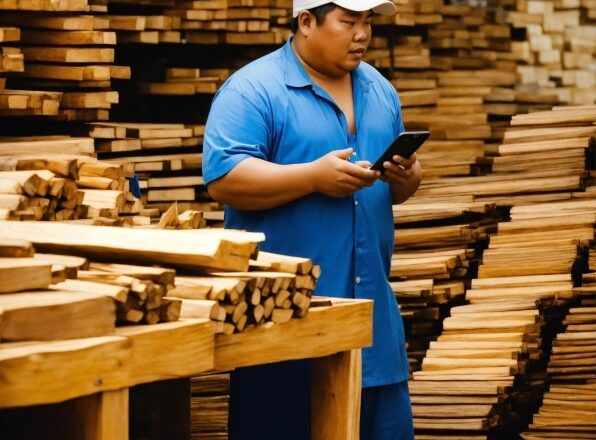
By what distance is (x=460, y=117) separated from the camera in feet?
36.5

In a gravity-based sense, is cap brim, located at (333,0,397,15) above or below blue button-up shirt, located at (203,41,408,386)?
above

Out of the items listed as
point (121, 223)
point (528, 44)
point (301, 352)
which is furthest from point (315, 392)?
point (528, 44)

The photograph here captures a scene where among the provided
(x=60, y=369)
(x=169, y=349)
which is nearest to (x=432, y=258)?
(x=169, y=349)

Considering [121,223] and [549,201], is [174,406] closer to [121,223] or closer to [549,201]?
[121,223]

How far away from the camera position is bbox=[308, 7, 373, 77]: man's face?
6.28 meters

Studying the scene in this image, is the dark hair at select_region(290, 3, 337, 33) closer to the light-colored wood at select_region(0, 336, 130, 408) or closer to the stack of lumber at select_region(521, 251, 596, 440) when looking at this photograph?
the light-colored wood at select_region(0, 336, 130, 408)

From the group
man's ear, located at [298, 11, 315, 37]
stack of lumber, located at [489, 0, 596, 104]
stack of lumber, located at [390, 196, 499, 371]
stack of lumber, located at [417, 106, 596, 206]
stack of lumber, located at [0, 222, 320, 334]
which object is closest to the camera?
stack of lumber, located at [0, 222, 320, 334]

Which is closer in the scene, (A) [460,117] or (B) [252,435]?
(B) [252,435]

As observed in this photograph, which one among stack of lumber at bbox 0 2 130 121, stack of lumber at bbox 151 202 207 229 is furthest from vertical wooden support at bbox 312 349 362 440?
stack of lumber at bbox 0 2 130 121

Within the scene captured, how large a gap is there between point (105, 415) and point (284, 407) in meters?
1.75

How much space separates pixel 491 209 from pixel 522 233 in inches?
17.7

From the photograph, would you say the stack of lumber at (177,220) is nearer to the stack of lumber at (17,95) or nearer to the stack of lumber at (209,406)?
the stack of lumber at (17,95)

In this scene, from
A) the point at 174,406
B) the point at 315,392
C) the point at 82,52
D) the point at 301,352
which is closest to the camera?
the point at 301,352

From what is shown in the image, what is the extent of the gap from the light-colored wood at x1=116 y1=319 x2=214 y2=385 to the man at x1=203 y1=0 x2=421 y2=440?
49.6 inches
